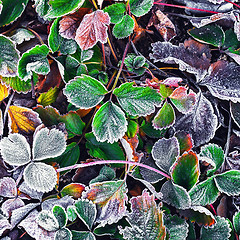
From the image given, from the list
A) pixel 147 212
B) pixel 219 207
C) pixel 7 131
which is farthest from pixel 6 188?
pixel 219 207

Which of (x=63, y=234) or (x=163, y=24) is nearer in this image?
(x=63, y=234)

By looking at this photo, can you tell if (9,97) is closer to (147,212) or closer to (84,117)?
(84,117)

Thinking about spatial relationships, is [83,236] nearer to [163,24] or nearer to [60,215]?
[60,215]

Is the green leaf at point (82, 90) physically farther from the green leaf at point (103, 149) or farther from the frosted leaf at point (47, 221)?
the frosted leaf at point (47, 221)

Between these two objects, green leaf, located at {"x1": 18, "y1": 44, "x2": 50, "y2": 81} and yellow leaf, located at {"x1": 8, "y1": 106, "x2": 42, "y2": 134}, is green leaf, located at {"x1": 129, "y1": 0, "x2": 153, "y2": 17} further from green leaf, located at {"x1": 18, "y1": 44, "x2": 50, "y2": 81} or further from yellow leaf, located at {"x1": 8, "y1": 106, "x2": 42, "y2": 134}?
yellow leaf, located at {"x1": 8, "y1": 106, "x2": 42, "y2": 134}

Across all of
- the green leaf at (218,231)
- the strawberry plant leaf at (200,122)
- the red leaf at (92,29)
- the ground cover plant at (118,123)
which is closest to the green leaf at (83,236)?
the ground cover plant at (118,123)

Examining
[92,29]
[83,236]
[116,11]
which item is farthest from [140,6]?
[83,236]
